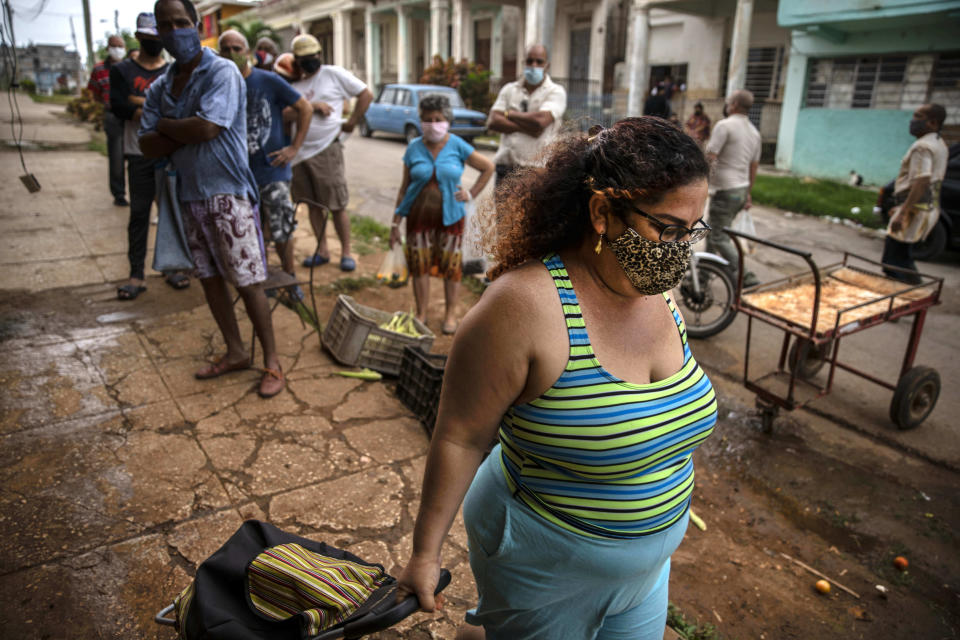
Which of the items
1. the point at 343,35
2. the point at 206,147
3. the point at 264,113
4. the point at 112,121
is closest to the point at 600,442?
the point at 206,147

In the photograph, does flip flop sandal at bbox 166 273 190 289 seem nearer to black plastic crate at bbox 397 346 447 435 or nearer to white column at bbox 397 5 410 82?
black plastic crate at bbox 397 346 447 435

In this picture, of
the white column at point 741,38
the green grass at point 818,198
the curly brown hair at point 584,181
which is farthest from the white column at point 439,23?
the curly brown hair at point 584,181

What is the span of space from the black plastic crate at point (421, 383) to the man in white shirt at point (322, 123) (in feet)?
7.44

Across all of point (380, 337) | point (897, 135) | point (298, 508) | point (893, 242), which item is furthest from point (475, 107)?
point (298, 508)

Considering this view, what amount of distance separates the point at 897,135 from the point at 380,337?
13374 millimetres

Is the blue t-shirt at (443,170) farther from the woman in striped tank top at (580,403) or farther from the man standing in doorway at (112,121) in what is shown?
the man standing in doorway at (112,121)

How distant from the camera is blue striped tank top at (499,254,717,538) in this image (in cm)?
136

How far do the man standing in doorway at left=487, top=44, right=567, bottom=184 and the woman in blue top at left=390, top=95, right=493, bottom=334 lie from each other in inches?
38.9

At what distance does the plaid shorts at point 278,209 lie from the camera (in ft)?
16.7

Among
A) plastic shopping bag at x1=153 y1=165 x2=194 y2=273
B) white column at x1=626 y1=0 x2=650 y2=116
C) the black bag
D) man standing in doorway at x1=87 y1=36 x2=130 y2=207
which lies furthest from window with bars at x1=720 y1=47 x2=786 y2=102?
the black bag

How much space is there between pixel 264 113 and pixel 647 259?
4.07 meters

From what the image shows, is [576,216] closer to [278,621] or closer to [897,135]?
[278,621]

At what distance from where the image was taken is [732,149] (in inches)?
247

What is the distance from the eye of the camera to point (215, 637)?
1.40 metres
